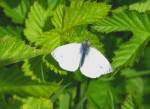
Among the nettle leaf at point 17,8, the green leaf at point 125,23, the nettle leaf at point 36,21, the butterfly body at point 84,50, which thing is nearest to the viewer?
the butterfly body at point 84,50

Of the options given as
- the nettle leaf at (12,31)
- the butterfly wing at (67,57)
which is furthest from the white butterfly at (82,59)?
the nettle leaf at (12,31)

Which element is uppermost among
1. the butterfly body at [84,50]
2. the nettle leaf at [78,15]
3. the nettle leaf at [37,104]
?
the nettle leaf at [78,15]

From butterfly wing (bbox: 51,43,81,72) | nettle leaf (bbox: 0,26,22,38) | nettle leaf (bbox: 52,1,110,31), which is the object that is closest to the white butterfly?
butterfly wing (bbox: 51,43,81,72)

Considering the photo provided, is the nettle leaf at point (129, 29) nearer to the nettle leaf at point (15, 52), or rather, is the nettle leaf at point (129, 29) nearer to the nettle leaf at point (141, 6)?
the nettle leaf at point (141, 6)

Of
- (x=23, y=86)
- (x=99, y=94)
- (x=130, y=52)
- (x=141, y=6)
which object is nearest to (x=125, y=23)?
(x=130, y=52)

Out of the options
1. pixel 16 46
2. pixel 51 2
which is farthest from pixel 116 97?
pixel 16 46

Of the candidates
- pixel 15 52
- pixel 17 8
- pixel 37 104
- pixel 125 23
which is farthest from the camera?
pixel 17 8

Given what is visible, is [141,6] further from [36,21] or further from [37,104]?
[37,104]
